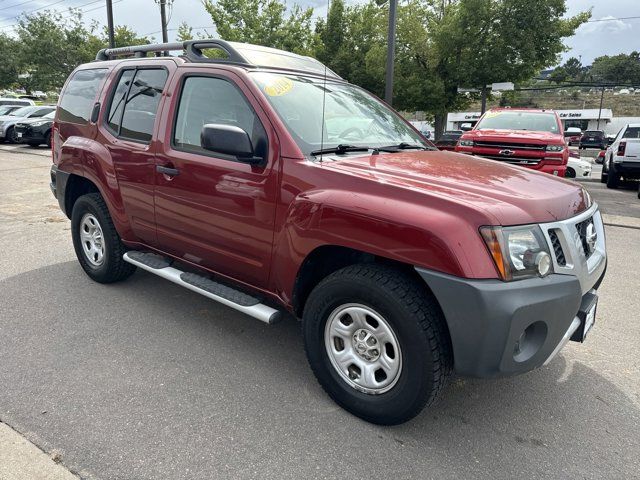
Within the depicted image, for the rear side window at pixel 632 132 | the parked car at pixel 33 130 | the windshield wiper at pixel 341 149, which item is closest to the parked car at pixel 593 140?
the rear side window at pixel 632 132

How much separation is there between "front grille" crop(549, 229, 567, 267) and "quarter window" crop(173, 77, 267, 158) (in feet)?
5.42

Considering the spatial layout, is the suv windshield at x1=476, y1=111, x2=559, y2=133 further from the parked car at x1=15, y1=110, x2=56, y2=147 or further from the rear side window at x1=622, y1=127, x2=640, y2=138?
the parked car at x1=15, y1=110, x2=56, y2=147

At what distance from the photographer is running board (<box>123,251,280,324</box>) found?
9.55 feet

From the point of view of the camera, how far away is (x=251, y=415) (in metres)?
2.63

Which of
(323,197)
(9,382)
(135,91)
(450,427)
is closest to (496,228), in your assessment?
(323,197)

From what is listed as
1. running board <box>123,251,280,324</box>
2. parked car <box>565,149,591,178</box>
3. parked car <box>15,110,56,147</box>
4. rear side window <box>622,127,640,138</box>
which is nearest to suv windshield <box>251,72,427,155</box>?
running board <box>123,251,280,324</box>

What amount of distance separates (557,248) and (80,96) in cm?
414

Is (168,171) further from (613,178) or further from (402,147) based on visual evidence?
(613,178)

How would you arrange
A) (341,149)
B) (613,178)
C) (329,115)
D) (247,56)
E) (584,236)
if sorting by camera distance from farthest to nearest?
(613,178), (247,56), (329,115), (341,149), (584,236)

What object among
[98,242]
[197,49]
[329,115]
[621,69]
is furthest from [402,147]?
[621,69]

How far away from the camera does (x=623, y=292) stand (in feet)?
15.0

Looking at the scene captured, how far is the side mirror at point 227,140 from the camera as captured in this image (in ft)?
8.96

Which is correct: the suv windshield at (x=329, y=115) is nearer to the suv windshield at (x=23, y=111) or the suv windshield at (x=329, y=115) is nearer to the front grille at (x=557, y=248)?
the front grille at (x=557, y=248)

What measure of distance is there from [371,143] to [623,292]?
3.02m
